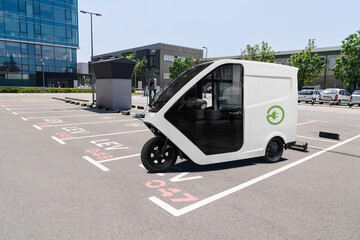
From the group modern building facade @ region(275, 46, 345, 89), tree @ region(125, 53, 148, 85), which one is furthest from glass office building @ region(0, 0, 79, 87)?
modern building facade @ region(275, 46, 345, 89)

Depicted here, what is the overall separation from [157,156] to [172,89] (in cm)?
135

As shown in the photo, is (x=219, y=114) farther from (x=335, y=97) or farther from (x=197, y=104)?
(x=335, y=97)

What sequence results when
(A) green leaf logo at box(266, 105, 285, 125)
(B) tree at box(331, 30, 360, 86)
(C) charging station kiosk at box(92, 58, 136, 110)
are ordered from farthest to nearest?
1. (B) tree at box(331, 30, 360, 86)
2. (C) charging station kiosk at box(92, 58, 136, 110)
3. (A) green leaf logo at box(266, 105, 285, 125)

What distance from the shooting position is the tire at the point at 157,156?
4664 millimetres

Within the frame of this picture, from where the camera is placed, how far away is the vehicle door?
4586 millimetres

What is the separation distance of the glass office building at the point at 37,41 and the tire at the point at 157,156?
5102 centimetres

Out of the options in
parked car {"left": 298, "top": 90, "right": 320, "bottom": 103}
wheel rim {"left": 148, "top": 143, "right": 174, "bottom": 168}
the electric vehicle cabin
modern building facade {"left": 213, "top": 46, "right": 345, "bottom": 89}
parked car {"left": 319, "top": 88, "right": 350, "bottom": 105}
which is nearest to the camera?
the electric vehicle cabin

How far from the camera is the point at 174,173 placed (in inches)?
190

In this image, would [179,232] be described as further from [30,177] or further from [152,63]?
[152,63]

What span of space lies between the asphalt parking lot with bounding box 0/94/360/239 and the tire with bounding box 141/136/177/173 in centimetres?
17

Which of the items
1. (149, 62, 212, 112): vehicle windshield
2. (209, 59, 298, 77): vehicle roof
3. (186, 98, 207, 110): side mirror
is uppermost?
(209, 59, 298, 77): vehicle roof

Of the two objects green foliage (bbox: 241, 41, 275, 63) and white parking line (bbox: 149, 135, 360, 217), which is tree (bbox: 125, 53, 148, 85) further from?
white parking line (bbox: 149, 135, 360, 217)

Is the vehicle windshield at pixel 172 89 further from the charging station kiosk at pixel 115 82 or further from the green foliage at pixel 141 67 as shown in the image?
the green foliage at pixel 141 67

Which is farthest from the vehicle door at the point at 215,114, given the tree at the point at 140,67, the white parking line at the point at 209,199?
the tree at the point at 140,67
